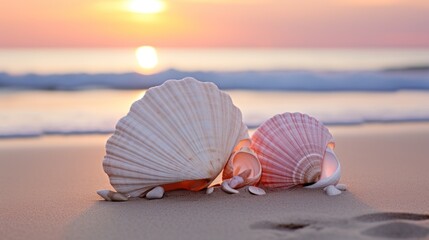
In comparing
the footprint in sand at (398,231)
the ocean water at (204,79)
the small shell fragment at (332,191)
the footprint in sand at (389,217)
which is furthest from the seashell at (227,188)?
the ocean water at (204,79)

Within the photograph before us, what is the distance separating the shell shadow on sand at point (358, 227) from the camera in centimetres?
282

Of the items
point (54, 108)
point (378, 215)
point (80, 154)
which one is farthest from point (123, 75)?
point (378, 215)

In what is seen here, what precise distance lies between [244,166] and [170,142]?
19.5 inches

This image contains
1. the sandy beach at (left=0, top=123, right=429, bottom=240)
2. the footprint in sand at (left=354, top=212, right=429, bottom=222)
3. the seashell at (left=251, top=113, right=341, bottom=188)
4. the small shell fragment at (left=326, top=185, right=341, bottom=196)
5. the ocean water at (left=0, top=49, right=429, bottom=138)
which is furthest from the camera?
the ocean water at (left=0, top=49, right=429, bottom=138)

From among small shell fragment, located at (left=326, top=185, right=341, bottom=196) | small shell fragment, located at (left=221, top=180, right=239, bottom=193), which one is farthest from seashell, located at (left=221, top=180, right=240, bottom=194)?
small shell fragment, located at (left=326, top=185, right=341, bottom=196)

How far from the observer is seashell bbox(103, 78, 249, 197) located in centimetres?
353

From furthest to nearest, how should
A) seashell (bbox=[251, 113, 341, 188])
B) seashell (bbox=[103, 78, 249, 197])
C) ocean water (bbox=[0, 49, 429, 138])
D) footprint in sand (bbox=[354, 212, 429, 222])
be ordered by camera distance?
ocean water (bbox=[0, 49, 429, 138]), seashell (bbox=[251, 113, 341, 188]), seashell (bbox=[103, 78, 249, 197]), footprint in sand (bbox=[354, 212, 429, 222])

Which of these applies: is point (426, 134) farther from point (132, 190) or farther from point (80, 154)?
point (132, 190)

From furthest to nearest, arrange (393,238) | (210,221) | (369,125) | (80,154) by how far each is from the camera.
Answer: (369,125), (80,154), (210,221), (393,238)

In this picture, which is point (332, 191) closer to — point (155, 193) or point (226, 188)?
point (226, 188)

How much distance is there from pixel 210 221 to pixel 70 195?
1.07 meters

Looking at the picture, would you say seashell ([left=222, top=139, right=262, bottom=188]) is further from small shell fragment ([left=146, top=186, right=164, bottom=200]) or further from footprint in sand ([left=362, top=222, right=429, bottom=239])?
footprint in sand ([left=362, top=222, right=429, bottom=239])

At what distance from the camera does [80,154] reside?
17.9ft

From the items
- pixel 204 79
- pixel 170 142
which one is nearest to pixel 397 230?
pixel 170 142
